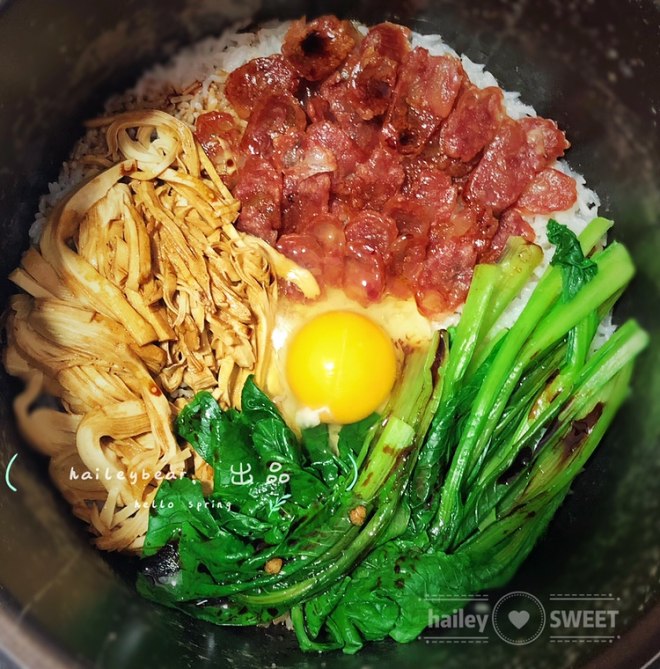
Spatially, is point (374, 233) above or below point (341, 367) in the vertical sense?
above

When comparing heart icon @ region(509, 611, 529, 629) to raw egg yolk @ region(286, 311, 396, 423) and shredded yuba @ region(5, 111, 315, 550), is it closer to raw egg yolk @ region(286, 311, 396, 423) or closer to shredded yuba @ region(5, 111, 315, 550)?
raw egg yolk @ region(286, 311, 396, 423)

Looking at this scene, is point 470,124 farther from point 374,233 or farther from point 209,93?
point 209,93

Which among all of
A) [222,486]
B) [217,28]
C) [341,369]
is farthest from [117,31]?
[222,486]

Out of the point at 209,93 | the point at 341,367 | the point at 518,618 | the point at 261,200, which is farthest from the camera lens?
the point at 209,93

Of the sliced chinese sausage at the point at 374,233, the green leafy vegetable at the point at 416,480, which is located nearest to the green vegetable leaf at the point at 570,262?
the green leafy vegetable at the point at 416,480

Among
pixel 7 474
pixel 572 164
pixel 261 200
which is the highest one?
pixel 572 164

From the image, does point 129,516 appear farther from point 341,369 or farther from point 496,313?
point 496,313

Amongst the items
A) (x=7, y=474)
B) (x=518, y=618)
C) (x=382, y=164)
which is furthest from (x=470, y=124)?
(x=7, y=474)
